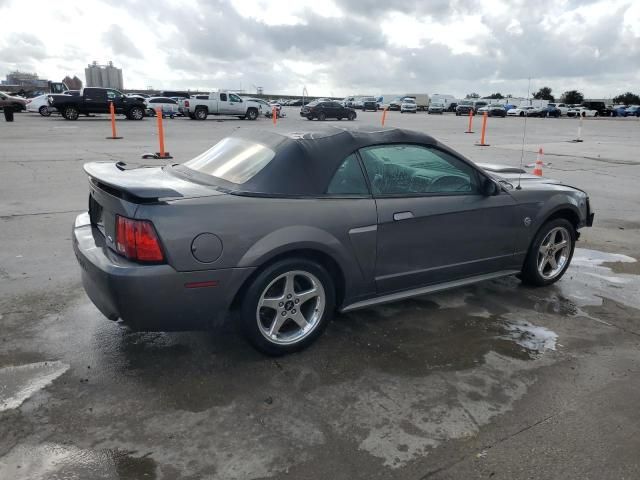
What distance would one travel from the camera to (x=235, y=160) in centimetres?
380

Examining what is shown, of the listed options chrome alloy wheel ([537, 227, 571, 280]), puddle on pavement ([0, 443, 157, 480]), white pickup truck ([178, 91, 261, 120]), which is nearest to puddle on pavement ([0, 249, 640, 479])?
puddle on pavement ([0, 443, 157, 480])

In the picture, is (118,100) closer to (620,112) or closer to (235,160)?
Result: (235,160)

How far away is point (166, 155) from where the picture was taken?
12.9 m

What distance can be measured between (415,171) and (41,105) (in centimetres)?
3506

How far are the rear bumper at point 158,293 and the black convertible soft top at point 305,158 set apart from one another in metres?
0.60

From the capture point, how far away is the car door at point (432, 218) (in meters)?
3.74

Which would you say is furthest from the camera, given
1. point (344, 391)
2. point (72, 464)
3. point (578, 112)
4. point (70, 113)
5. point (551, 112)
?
point (578, 112)

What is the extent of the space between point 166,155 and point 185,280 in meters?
10.6

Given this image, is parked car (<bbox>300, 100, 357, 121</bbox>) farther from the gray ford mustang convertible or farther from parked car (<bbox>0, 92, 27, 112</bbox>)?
the gray ford mustang convertible

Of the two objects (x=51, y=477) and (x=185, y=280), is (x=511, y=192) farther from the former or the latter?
(x=51, y=477)

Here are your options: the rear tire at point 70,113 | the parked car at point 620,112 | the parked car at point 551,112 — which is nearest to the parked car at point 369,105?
the parked car at point 551,112

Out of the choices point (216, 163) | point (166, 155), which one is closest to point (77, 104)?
point (166, 155)

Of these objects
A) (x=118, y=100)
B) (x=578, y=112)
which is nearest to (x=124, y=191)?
(x=118, y=100)

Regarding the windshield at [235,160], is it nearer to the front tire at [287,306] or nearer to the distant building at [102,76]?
the front tire at [287,306]
